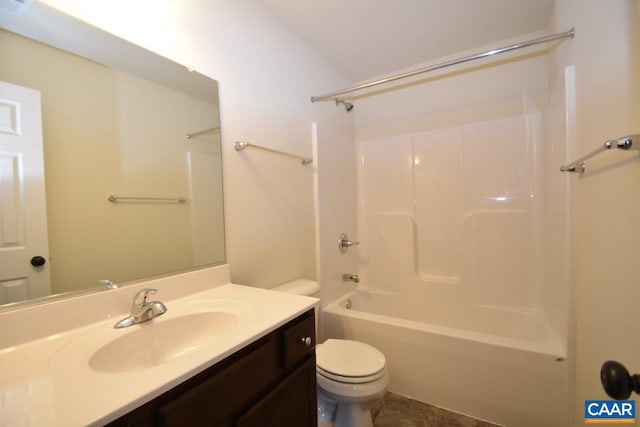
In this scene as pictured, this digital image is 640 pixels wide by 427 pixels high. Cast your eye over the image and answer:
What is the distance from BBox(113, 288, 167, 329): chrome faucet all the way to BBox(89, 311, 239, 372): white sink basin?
0.02m

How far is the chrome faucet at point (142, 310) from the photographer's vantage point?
819mm

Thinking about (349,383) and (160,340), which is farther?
(349,383)

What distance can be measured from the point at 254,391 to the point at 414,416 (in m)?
1.27

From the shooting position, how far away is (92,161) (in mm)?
863

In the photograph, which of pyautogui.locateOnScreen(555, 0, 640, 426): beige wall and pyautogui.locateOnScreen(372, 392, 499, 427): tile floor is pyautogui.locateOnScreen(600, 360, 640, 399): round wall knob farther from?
pyautogui.locateOnScreen(372, 392, 499, 427): tile floor

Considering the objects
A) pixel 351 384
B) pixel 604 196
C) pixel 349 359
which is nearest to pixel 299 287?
pixel 349 359

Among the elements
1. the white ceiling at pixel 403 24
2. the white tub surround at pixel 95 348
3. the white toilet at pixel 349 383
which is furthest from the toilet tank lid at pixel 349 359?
the white ceiling at pixel 403 24

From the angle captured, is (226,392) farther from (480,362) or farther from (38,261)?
(480,362)

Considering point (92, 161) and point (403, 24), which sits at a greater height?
point (403, 24)

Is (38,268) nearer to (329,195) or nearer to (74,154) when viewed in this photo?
(74,154)

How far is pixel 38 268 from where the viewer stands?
0.75m

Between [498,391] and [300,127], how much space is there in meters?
1.98

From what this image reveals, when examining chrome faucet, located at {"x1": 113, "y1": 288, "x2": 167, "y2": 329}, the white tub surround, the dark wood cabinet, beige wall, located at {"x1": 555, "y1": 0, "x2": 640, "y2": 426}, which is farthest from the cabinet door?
beige wall, located at {"x1": 555, "y1": 0, "x2": 640, "y2": 426}

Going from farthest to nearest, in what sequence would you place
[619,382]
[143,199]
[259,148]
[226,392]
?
[259,148] → [143,199] → [226,392] → [619,382]
